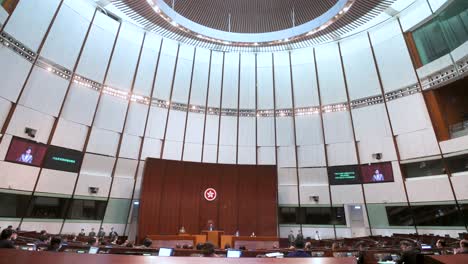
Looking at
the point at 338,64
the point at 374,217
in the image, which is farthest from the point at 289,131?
the point at 374,217

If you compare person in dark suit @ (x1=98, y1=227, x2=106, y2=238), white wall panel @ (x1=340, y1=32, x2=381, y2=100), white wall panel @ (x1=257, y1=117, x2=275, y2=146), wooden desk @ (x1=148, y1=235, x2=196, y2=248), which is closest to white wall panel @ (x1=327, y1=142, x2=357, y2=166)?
white wall panel @ (x1=340, y1=32, x2=381, y2=100)

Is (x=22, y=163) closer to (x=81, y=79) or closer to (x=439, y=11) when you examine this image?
(x=81, y=79)

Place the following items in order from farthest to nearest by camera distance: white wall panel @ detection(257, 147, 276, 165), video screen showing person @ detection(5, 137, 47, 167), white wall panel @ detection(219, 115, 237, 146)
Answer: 1. white wall panel @ detection(219, 115, 237, 146)
2. white wall panel @ detection(257, 147, 276, 165)
3. video screen showing person @ detection(5, 137, 47, 167)

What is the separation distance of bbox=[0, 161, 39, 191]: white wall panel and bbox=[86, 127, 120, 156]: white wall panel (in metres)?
2.09

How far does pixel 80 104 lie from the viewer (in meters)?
11.1

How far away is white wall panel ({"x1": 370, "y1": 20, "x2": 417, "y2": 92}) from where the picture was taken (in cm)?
1125

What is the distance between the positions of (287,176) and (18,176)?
10713mm

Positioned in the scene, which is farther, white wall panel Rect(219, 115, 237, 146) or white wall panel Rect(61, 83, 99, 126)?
white wall panel Rect(219, 115, 237, 146)

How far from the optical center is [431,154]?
1047cm

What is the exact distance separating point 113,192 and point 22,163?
11.2 ft

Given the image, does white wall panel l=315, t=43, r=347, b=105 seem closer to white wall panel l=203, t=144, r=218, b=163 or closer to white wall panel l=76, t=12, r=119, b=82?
white wall panel l=203, t=144, r=218, b=163

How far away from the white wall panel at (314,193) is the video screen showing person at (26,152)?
10.8 meters

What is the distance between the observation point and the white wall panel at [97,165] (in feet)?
36.6

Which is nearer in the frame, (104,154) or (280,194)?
(104,154)
